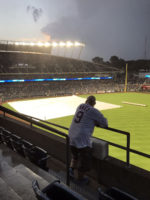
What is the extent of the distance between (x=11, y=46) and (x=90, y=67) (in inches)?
1058

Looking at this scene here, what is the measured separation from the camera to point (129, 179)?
10.6ft

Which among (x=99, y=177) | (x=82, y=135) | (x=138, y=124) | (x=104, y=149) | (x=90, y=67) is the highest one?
(x=90, y=67)

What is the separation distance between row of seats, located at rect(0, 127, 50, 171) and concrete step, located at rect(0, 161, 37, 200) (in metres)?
0.48

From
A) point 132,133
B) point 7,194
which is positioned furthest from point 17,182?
point 132,133

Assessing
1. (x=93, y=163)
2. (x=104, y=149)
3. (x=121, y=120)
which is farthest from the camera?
(x=121, y=120)

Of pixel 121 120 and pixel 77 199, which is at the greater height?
pixel 77 199

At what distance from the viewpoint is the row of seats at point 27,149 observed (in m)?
3.79

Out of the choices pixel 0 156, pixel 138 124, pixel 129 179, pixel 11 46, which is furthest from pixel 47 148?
pixel 11 46

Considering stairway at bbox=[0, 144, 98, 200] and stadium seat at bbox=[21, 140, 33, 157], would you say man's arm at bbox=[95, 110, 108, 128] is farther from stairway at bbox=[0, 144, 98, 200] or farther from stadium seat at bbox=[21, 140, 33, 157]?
stadium seat at bbox=[21, 140, 33, 157]

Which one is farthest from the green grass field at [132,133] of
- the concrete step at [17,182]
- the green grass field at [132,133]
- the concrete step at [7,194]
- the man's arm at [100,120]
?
the concrete step at [7,194]

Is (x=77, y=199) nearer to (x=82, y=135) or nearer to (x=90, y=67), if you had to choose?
(x=82, y=135)

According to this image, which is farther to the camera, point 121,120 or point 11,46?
point 11,46

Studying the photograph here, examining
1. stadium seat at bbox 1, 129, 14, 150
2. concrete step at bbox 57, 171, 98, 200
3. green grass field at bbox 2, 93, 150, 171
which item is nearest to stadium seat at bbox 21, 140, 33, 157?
stadium seat at bbox 1, 129, 14, 150

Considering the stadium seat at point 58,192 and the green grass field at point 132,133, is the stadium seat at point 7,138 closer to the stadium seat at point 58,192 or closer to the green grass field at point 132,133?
the stadium seat at point 58,192
